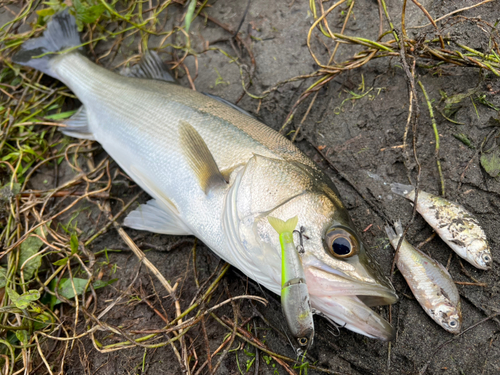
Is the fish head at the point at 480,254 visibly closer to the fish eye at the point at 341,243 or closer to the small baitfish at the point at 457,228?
the small baitfish at the point at 457,228

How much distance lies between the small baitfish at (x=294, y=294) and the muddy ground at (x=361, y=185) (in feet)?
2.17

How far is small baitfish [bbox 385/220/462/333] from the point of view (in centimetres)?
206

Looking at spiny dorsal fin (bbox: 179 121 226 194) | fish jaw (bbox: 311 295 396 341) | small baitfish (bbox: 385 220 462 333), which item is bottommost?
small baitfish (bbox: 385 220 462 333)

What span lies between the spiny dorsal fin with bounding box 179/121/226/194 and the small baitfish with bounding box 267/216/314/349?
0.68 metres

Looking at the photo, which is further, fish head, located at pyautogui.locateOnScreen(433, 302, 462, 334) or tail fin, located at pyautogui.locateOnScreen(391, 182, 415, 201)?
tail fin, located at pyautogui.locateOnScreen(391, 182, 415, 201)

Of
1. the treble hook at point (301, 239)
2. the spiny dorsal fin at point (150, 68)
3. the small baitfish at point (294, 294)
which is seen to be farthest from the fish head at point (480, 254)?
the spiny dorsal fin at point (150, 68)

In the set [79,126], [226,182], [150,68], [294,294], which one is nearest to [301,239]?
[294,294]

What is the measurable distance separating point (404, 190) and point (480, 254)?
0.61 metres

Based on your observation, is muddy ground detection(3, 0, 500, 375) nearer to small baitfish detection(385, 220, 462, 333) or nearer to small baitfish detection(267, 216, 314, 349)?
small baitfish detection(385, 220, 462, 333)

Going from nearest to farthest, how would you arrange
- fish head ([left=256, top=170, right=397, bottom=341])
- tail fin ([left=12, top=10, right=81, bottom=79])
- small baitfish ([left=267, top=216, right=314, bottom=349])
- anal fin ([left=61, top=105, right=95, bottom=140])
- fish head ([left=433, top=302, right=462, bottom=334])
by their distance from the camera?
small baitfish ([left=267, top=216, right=314, bottom=349]), fish head ([left=256, top=170, right=397, bottom=341]), fish head ([left=433, top=302, right=462, bottom=334]), anal fin ([left=61, top=105, right=95, bottom=140]), tail fin ([left=12, top=10, right=81, bottom=79])

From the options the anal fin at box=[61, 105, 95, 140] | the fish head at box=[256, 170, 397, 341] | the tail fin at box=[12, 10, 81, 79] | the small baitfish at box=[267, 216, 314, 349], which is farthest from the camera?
the tail fin at box=[12, 10, 81, 79]

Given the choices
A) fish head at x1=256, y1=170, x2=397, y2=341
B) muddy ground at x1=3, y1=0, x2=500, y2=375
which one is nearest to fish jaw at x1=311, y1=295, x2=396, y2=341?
fish head at x1=256, y1=170, x2=397, y2=341

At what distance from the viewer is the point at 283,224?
165cm

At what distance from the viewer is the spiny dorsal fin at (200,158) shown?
2076mm
